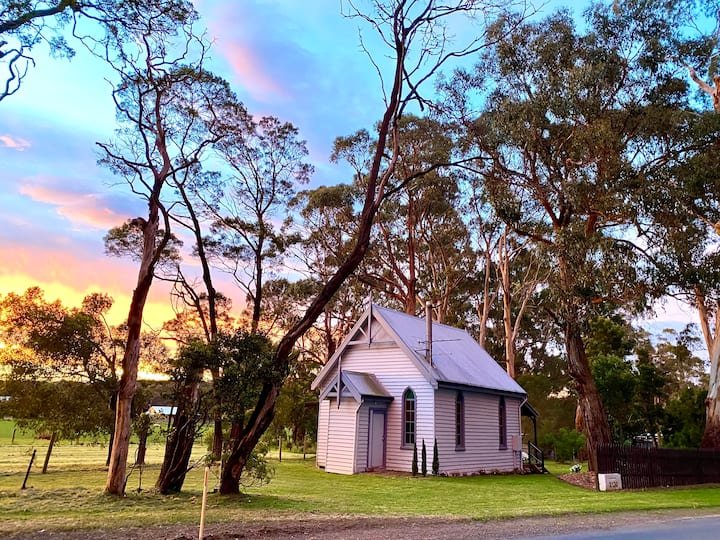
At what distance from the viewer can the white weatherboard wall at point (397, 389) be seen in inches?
815

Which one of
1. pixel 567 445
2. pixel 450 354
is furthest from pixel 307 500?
pixel 567 445

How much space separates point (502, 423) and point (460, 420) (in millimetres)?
3949

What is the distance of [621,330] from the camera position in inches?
1389

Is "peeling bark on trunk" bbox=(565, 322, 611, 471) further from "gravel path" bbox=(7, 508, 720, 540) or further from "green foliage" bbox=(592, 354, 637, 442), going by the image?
"green foliage" bbox=(592, 354, 637, 442)

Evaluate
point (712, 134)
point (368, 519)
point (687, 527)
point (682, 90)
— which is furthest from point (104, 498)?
point (682, 90)

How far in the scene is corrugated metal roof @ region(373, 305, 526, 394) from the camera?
21.9 meters

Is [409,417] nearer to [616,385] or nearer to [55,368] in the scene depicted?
[55,368]

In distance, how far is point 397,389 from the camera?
21703 millimetres

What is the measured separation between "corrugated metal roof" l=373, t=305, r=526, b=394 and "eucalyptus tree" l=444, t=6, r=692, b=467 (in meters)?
4.30

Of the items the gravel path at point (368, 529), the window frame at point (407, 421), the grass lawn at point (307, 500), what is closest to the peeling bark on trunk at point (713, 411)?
the grass lawn at point (307, 500)

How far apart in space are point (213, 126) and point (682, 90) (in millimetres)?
18307

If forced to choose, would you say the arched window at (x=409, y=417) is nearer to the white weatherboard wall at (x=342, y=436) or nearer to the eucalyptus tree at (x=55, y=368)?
the white weatherboard wall at (x=342, y=436)

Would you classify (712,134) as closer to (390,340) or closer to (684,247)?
(684,247)

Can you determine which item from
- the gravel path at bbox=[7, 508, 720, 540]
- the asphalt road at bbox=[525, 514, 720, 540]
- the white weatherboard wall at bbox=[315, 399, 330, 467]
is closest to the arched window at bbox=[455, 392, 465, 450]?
the white weatherboard wall at bbox=[315, 399, 330, 467]
